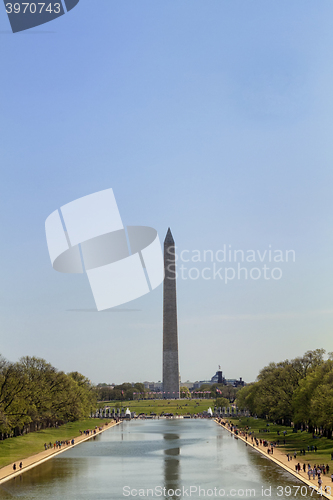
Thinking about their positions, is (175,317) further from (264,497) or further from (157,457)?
(264,497)

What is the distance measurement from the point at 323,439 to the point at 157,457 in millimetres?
21823

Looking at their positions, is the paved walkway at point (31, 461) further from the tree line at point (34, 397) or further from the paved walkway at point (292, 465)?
the paved walkway at point (292, 465)

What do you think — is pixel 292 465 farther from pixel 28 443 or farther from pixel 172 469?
pixel 28 443

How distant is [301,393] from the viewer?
65750 millimetres

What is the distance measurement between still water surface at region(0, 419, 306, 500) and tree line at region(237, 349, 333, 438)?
8406mm

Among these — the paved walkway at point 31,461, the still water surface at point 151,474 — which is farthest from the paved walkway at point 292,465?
the paved walkway at point 31,461

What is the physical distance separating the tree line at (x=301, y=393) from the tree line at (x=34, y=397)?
30.4 metres

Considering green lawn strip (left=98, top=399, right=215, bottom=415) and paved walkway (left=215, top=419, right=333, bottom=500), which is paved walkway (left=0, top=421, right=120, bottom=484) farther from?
green lawn strip (left=98, top=399, right=215, bottom=415)

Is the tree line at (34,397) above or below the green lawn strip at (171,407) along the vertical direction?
above

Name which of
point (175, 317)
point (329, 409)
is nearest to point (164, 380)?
point (175, 317)

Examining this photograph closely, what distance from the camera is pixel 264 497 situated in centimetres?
3306

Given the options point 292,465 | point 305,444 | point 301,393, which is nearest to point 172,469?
point 292,465

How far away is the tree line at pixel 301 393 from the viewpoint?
186ft

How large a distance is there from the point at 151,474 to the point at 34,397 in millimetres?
34779
